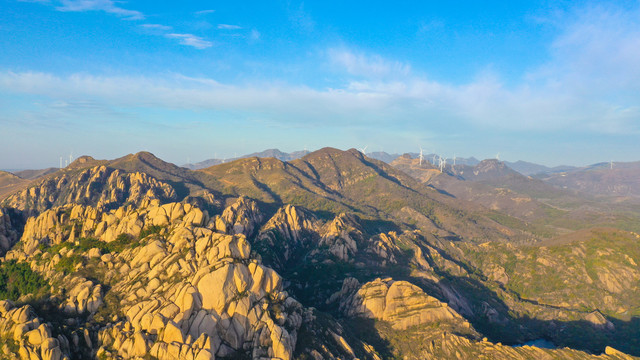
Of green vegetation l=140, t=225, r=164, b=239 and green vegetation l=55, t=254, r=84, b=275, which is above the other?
green vegetation l=140, t=225, r=164, b=239

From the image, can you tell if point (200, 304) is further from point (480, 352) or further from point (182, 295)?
point (480, 352)

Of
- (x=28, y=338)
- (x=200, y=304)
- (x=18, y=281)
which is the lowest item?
(x=18, y=281)

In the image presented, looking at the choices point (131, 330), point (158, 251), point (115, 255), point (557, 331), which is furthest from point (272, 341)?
point (557, 331)

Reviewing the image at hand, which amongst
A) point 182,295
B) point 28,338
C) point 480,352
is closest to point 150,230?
point 182,295

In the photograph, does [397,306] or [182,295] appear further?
[397,306]

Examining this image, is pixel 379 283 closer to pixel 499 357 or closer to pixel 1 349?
pixel 499 357

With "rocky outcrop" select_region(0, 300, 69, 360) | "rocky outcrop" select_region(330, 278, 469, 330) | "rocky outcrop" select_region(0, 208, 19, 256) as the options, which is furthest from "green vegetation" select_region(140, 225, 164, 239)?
"rocky outcrop" select_region(330, 278, 469, 330)

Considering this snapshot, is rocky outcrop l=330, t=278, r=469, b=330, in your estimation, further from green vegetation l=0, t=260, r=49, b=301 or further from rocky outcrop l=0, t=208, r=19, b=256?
rocky outcrop l=0, t=208, r=19, b=256
